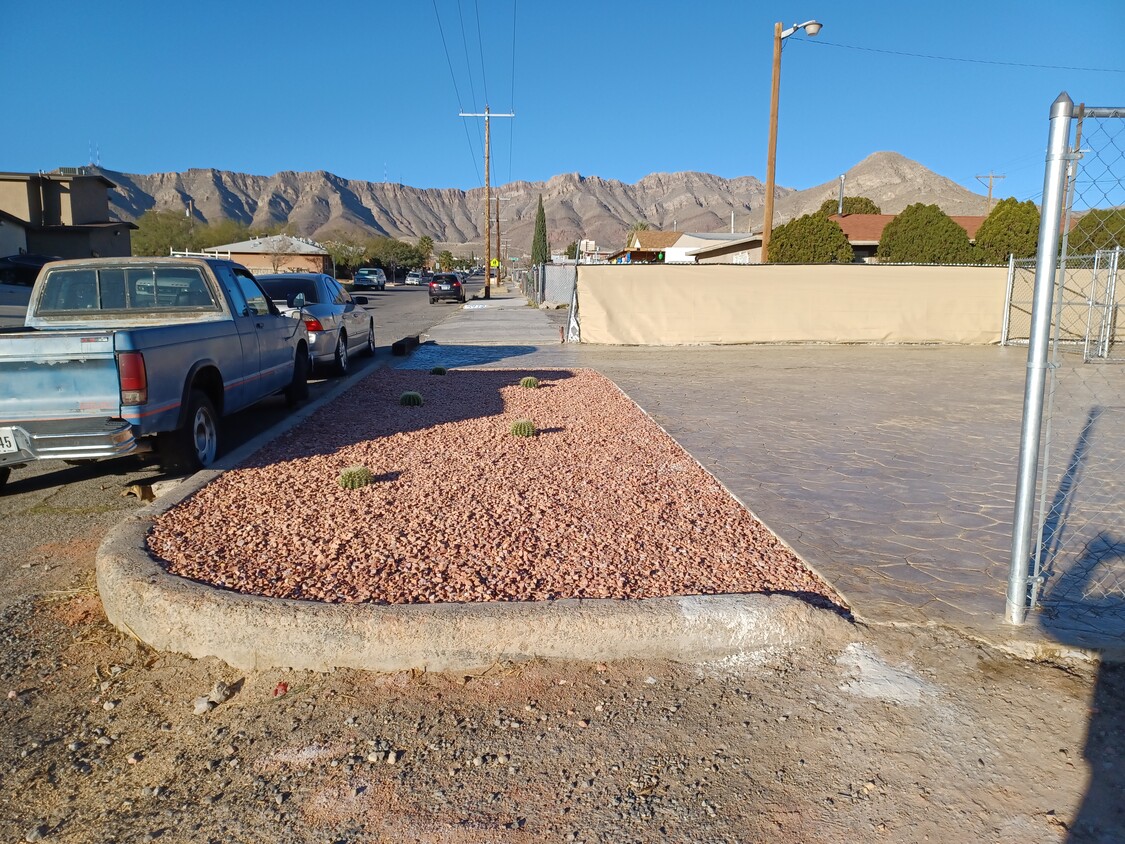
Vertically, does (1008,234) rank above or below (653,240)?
below

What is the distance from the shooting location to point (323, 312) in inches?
490

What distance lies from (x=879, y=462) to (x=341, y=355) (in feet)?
28.8

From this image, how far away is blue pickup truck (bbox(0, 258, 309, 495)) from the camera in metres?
5.75

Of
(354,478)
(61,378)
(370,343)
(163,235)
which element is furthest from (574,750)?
(163,235)

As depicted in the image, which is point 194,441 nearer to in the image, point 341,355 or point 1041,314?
point 1041,314

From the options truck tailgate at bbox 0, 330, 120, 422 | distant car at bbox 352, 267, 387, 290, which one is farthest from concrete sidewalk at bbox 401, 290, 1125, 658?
distant car at bbox 352, 267, 387, 290

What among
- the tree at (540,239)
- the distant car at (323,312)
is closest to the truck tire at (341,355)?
the distant car at (323,312)

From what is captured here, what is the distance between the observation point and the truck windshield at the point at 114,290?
25.9 ft

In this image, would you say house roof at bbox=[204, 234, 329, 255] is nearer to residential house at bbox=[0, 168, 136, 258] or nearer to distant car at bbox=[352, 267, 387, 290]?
distant car at bbox=[352, 267, 387, 290]

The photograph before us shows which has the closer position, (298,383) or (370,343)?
(298,383)

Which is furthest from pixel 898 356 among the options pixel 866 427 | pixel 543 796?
pixel 543 796

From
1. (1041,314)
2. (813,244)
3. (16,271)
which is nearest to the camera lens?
(1041,314)

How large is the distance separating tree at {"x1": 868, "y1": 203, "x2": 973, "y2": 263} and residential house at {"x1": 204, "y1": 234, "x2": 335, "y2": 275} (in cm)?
4275

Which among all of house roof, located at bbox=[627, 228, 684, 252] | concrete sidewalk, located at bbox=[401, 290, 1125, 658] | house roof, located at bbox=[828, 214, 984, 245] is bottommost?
concrete sidewalk, located at bbox=[401, 290, 1125, 658]
